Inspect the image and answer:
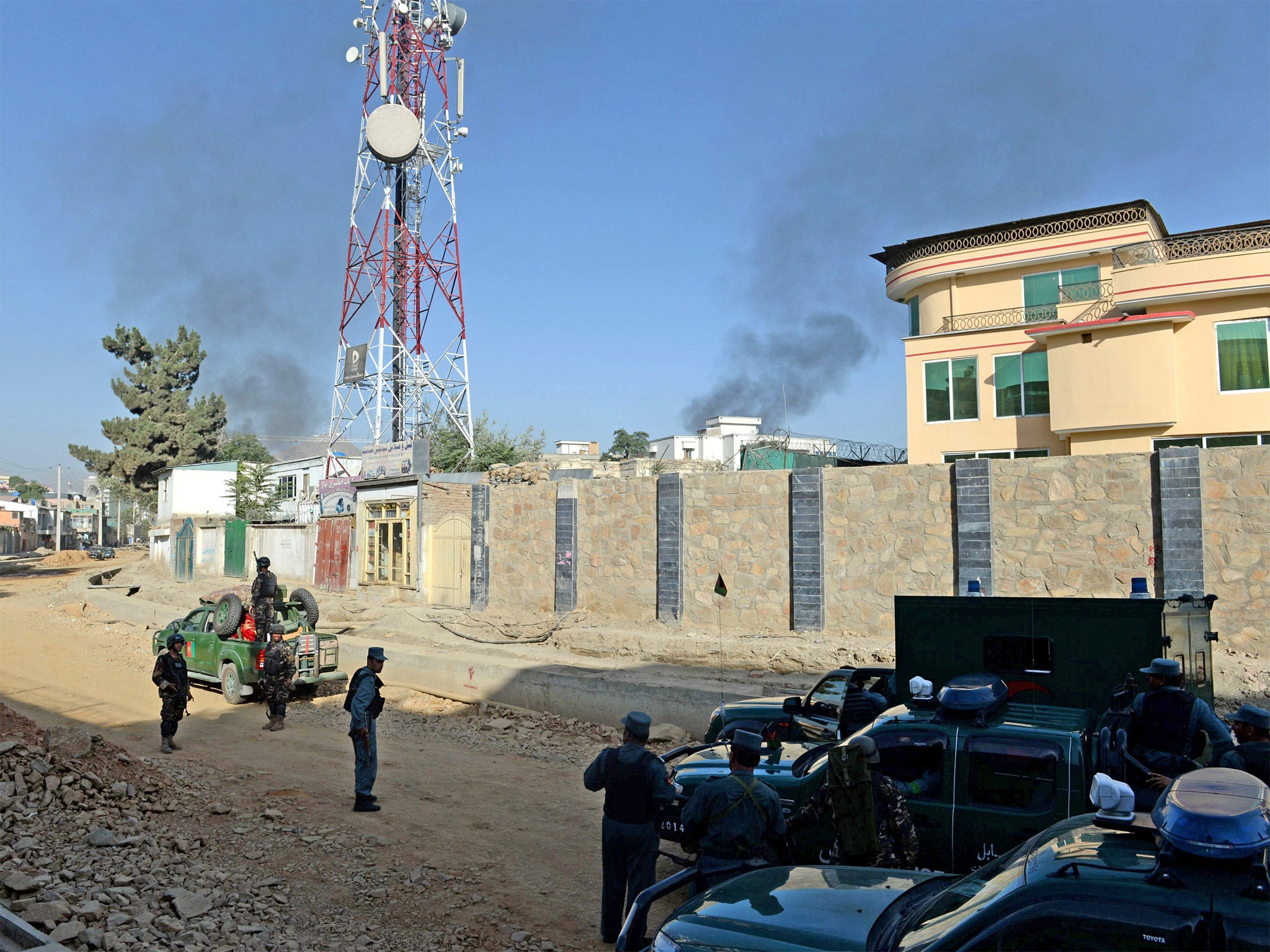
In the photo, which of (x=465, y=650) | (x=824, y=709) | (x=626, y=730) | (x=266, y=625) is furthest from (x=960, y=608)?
(x=465, y=650)

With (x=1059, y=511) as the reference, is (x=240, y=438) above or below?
above

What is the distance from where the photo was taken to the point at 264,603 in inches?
604

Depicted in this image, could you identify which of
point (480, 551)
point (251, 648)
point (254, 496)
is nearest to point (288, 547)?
point (480, 551)

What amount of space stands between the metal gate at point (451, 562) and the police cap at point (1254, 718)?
2047cm

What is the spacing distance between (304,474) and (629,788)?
172ft

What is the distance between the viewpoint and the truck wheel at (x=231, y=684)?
15.8 meters

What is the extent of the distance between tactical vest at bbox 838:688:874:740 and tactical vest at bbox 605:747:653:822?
2655mm

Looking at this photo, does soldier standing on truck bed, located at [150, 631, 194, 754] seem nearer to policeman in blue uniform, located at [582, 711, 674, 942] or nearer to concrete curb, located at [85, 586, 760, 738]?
concrete curb, located at [85, 586, 760, 738]

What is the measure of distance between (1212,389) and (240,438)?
101 metres

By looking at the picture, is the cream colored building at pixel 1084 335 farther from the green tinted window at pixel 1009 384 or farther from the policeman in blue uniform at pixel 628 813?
the policeman in blue uniform at pixel 628 813

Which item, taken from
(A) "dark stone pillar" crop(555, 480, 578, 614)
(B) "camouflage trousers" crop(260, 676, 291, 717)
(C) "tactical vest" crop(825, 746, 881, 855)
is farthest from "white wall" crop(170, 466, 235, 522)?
(C) "tactical vest" crop(825, 746, 881, 855)

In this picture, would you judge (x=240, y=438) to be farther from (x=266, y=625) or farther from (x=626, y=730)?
(x=626, y=730)

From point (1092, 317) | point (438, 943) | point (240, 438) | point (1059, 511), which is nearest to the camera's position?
point (438, 943)

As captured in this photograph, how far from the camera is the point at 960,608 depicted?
8672mm
